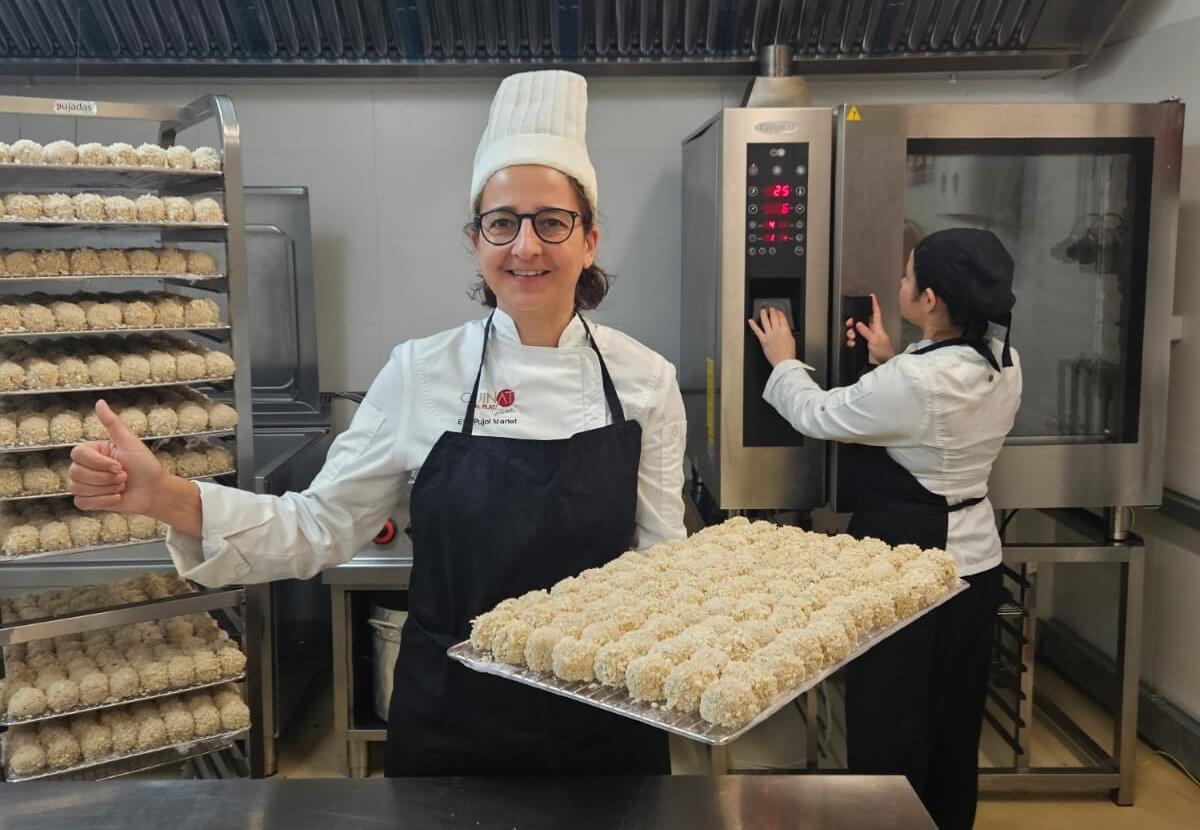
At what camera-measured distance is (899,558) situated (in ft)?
4.53

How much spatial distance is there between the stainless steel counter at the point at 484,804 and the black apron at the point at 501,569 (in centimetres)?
20

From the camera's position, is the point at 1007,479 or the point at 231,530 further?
the point at 1007,479

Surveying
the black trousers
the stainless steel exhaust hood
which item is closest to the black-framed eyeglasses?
the black trousers

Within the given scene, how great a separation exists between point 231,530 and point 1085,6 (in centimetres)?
281

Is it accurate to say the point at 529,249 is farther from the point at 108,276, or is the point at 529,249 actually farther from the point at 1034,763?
the point at 1034,763

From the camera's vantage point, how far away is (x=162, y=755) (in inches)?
84.3

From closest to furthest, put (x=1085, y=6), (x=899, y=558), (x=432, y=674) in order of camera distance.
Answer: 1. (x=899, y=558)
2. (x=432, y=674)
3. (x=1085, y=6)

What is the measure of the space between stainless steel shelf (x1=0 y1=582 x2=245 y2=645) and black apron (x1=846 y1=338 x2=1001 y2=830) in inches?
59.8

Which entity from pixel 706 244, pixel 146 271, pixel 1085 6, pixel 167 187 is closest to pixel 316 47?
pixel 167 187

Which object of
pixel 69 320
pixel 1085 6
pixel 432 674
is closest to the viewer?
pixel 432 674

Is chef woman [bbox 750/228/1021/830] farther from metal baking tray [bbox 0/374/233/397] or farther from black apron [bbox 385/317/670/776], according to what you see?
metal baking tray [bbox 0/374/233/397]

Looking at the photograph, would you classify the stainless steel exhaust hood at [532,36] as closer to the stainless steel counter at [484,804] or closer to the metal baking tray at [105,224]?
the metal baking tray at [105,224]

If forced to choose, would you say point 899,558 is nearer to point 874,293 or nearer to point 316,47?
point 874,293

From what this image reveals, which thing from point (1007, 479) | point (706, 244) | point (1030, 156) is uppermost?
point (1030, 156)
